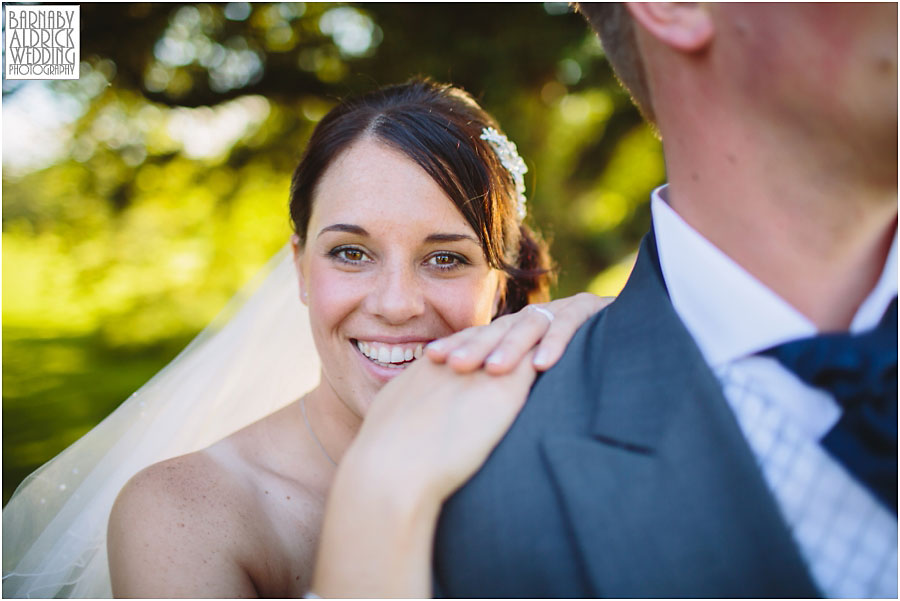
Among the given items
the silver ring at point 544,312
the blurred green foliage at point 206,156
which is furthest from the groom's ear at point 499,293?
the blurred green foliage at point 206,156

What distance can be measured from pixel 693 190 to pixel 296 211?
5.09 ft

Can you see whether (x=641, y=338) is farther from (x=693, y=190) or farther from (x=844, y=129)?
(x=844, y=129)

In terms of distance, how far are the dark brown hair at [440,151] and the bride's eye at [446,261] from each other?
0.10 m

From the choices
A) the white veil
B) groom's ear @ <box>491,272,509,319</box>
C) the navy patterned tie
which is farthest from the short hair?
the white veil

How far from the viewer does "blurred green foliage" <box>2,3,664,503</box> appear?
5.43m

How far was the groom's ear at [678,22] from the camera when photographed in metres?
1.10

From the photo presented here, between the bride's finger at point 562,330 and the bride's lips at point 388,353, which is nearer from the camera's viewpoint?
the bride's finger at point 562,330

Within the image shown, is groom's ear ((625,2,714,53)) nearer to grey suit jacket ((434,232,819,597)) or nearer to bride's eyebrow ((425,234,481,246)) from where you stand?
grey suit jacket ((434,232,819,597))

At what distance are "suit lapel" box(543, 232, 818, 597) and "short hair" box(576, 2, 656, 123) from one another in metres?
0.49

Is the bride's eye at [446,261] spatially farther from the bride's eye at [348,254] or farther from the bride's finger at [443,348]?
the bride's finger at [443,348]

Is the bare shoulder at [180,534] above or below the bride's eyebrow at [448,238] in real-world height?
below

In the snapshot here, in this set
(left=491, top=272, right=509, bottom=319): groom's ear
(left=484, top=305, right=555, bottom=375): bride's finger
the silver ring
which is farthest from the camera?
(left=491, top=272, right=509, bottom=319): groom's ear

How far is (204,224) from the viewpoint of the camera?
8.02 metres

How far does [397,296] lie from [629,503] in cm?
104
